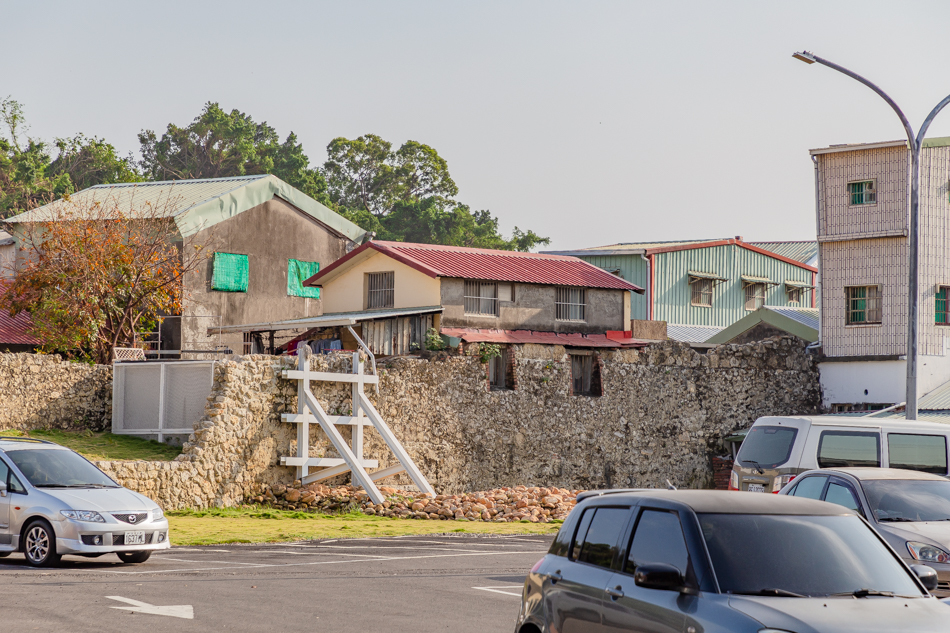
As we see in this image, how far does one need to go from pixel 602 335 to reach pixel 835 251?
7.89 m

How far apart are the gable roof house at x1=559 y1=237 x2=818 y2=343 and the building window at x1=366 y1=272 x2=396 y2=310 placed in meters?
13.6

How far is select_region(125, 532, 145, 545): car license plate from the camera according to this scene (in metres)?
14.0

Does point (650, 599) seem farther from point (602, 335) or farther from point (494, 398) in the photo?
point (602, 335)

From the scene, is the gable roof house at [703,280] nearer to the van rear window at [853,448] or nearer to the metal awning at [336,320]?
the metal awning at [336,320]

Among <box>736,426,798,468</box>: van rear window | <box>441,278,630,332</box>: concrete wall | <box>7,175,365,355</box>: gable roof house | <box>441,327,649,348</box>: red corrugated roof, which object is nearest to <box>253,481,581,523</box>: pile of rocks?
<box>441,327,649,348</box>: red corrugated roof

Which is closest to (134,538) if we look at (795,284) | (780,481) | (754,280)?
(780,481)

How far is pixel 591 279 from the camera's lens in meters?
35.3

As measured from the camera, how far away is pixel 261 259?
39781 millimetres

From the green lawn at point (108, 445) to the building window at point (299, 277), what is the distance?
606 inches

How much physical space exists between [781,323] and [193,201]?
21.4 meters

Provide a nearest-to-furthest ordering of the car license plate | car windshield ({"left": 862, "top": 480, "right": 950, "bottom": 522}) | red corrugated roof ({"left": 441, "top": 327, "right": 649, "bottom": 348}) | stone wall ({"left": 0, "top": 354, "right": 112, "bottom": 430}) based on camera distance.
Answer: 1. car windshield ({"left": 862, "top": 480, "right": 950, "bottom": 522})
2. the car license plate
3. stone wall ({"left": 0, "top": 354, "right": 112, "bottom": 430})
4. red corrugated roof ({"left": 441, "top": 327, "right": 649, "bottom": 348})

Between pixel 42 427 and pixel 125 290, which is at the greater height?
pixel 125 290

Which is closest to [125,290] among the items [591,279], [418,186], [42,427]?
[42,427]

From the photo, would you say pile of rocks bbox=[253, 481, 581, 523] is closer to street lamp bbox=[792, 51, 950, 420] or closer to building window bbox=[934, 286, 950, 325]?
street lamp bbox=[792, 51, 950, 420]
